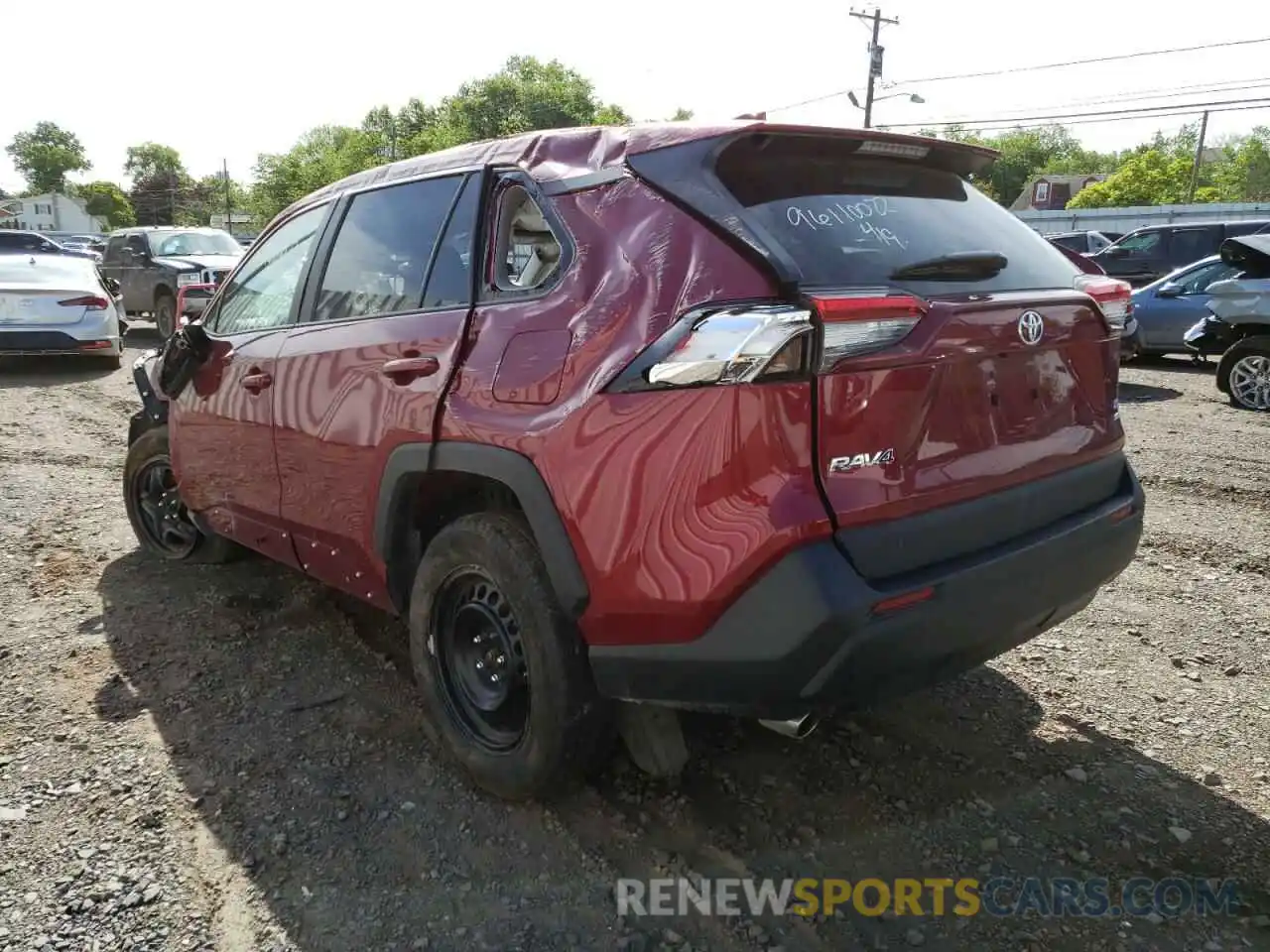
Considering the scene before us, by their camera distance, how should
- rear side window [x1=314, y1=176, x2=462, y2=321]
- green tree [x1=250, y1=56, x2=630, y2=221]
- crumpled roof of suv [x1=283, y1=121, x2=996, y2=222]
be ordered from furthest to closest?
1. green tree [x1=250, y1=56, x2=630, y2=221]
2. rear side window [x1=314, y1=176, x2=462, y2=321]
3. crumpled roof of suv [x1=283, y1=121, x2=996, y2=222]

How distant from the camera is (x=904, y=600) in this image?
2.04m

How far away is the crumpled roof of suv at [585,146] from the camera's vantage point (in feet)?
7.56

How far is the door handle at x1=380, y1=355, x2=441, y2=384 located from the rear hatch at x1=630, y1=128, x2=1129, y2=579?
81 centimetres

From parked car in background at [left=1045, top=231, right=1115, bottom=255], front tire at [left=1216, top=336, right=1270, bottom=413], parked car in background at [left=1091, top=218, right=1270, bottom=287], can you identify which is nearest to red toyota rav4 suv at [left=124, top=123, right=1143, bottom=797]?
front tire at [left=1216, top=336, right=1270, bottom=413]

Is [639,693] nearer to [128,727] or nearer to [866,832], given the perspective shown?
[866,832]

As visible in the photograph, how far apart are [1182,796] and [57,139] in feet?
489

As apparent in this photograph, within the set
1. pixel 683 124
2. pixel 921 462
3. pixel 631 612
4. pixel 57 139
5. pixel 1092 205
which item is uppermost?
pixel 57 139

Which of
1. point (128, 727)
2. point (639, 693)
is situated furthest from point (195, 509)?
point (639, 693)

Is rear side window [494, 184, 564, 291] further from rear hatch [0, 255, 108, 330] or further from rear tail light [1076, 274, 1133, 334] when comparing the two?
rear hatch [0, 255, 108, 330]

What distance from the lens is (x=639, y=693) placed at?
7.30ft

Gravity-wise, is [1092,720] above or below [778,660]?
below

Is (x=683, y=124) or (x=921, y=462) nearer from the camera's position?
(x=921, y=462)

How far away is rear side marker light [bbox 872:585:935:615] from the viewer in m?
2.00

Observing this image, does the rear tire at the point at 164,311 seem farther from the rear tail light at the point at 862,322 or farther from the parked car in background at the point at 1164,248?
the parked car in background at the point at 1164,248
